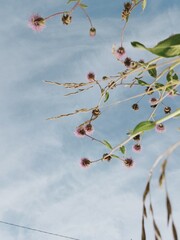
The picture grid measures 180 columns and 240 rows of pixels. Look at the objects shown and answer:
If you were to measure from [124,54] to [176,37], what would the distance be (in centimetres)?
79

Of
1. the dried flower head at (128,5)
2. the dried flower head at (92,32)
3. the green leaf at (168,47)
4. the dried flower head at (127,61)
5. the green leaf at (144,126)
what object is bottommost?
the green leaf at (144,126)

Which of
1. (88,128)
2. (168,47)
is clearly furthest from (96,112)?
(168,47)

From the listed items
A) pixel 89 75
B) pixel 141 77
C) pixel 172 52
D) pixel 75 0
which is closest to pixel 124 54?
pixel 141 77

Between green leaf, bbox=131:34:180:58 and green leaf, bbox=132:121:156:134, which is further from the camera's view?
green leaf, bbox=132:121:156:134

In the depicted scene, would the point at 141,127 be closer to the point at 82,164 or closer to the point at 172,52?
the point at 172,52

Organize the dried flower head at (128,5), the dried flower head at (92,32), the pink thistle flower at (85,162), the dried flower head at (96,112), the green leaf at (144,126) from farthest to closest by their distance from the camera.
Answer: the pink thistle flower at (85,162) < the dried flower head at (92,32) < the dried flower head at (128,5) < the dried flower head at (96,112) < the green leaf at (144,126)

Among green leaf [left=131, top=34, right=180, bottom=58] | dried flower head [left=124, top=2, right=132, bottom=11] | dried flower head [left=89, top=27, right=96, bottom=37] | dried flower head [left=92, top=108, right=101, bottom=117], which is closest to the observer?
green leaf [left=131, top=34, right=180, bottom=58]

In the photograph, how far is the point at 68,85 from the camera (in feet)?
4.67

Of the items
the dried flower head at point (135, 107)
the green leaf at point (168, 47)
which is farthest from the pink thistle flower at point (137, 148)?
the green leaf at point (168, 47)

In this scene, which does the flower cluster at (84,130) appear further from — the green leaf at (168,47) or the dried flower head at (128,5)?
the green leaf at (168,47)

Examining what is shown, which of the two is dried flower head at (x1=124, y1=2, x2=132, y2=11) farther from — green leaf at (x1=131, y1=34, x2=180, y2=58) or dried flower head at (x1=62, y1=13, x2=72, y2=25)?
green leaf at (x1=131, y1=34, x2=180, y2=58)

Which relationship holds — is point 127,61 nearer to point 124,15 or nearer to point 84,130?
point 124,15

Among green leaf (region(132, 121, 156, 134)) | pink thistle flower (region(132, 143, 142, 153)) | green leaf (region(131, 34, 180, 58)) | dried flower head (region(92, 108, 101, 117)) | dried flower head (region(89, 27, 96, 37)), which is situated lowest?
green leaf (region(132, 121, 156, 134))

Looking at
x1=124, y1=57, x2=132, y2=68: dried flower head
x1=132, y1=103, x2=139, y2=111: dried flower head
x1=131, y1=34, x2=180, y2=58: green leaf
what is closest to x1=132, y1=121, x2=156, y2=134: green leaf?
x1=131, y1=34, x2=180, y2=58: green leaf
